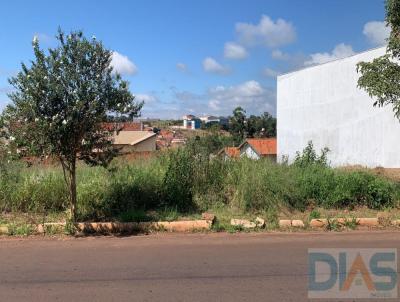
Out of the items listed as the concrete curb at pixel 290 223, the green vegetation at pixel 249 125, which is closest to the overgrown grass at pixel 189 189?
the concrete curb at pixel 290 223

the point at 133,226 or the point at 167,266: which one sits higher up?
the point at 133,226

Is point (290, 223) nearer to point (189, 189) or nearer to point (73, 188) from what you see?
point (189, 189)

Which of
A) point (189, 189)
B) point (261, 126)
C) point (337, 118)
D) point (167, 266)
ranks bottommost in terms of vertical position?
point (167, 266)

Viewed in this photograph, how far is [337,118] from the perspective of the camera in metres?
32.3

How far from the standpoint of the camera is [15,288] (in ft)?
19.4

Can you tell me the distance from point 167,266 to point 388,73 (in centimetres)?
750

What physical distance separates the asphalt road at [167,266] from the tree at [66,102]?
72.8 inches

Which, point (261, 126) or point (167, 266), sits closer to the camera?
point (167, 266)

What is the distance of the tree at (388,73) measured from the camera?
11.2 m

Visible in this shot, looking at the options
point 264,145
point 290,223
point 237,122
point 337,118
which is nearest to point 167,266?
point 290,223

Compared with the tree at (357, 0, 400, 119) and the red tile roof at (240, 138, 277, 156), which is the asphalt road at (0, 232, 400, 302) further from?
Answer: the red tile roof at (240, 138, 277, 156)

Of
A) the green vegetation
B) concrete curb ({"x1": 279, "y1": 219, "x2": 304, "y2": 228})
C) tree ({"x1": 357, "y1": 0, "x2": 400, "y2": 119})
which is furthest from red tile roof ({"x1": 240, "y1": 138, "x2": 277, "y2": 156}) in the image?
concrete curb ({"x1": 279, "y1": 219, "x2": 304, "y2": 228})

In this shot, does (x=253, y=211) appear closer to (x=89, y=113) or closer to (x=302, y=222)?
(x=302, y=222)

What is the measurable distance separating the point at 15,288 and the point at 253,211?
6465mm
